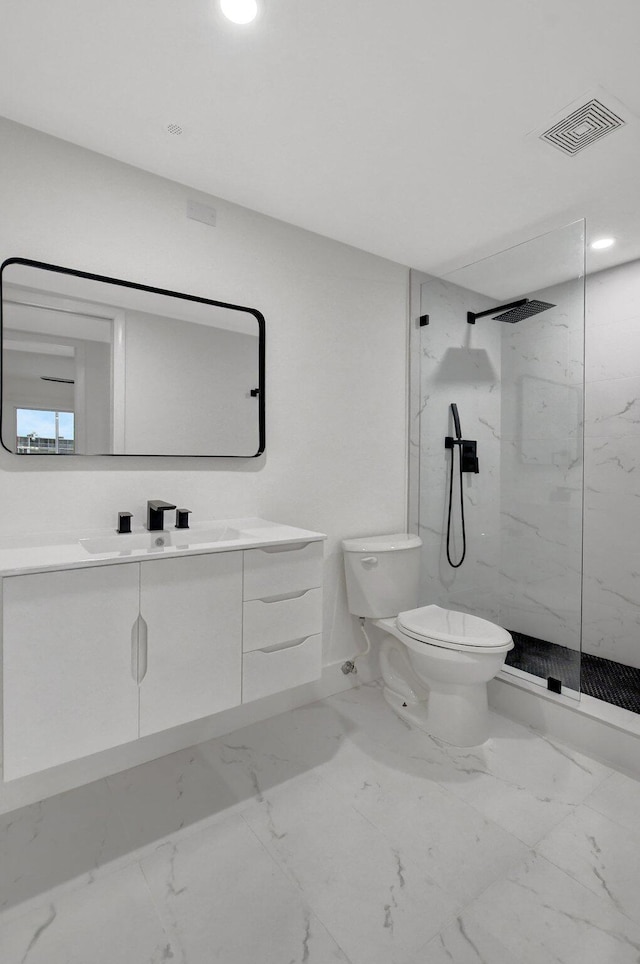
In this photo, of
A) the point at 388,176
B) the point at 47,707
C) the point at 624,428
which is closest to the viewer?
the point at 47,707

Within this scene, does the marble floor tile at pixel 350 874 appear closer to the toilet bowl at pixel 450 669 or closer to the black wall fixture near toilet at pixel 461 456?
the toilet bowl at pixel 450 669

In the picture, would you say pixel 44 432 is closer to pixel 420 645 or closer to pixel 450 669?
pixel 420 645

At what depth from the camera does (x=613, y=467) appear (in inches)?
111

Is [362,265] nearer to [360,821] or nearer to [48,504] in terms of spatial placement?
[48,504]

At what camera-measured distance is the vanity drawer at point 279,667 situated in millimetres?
1720

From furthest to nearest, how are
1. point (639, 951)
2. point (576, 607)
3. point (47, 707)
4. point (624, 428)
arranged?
1. point (624, 428)
2. point (576, 607)
3. point (47, 707)
4. point (639, 951)

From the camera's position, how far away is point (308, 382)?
239 centimetres

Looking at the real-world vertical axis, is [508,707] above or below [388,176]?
below

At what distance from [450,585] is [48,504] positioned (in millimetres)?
2005

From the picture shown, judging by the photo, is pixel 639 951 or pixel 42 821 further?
pixel 42 821

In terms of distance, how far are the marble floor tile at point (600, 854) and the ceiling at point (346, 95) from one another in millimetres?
2323

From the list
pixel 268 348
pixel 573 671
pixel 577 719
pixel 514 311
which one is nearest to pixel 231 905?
pixel 577 719

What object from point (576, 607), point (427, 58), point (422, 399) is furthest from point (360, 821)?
point (427, 58)

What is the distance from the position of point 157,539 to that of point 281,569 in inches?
18.9
